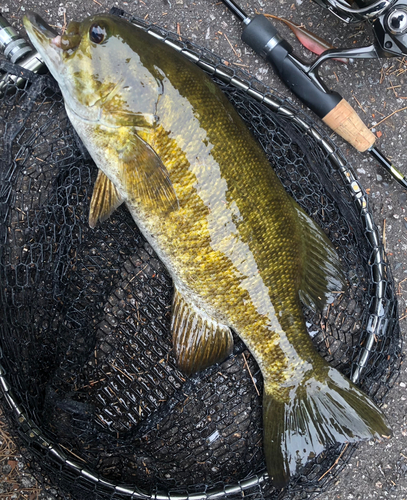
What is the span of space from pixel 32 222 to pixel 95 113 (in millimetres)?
712

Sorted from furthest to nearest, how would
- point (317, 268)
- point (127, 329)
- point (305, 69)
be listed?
point (127, 329), point (305, 69), point (317, 268)

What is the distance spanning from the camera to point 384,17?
195 centimetres

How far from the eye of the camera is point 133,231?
2.14 meters

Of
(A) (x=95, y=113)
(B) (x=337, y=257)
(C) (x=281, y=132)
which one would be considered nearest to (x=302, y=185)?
(C) (x=281, y=132)

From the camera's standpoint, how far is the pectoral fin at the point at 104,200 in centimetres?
185

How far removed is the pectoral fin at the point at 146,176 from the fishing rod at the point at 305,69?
94 centimetres

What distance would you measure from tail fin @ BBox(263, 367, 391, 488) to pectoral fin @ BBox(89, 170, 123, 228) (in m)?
1.23

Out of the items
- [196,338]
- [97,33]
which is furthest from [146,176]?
[196,338]

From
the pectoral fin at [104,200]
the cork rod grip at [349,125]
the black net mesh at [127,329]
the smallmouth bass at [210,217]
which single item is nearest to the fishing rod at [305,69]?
the cork rod grip at [349,125]

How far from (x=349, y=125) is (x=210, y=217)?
0.99 meters

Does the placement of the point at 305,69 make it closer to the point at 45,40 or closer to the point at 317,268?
the point at 317,268

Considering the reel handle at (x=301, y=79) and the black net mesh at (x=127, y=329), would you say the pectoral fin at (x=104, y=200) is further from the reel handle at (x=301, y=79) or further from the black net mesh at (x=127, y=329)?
the reel handle at (x=301, y=79)

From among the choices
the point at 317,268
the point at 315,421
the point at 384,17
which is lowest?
the point at 315,421

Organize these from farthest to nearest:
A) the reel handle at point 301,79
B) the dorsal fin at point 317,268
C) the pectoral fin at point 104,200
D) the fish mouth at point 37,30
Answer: the reel handle at point 301,79, the dorsal fin at point 317,268, the pectoral fin at point 104,200, the fish mouth at point 37,30
